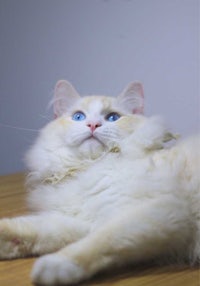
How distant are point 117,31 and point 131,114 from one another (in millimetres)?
568

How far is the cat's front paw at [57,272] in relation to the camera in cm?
69

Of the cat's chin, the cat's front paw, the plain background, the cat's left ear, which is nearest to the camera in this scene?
the cat's front paw

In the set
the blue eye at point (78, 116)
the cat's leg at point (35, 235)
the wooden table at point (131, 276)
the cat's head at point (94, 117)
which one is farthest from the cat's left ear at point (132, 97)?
the wooden table at point (131, 276)

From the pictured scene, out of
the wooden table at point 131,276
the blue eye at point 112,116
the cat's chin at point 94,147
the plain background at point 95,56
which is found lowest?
the wooden table at point 131,276

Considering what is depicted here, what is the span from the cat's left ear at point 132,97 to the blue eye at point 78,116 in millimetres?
127

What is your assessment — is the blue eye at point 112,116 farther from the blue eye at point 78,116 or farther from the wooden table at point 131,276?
the wooden table at point 131,276

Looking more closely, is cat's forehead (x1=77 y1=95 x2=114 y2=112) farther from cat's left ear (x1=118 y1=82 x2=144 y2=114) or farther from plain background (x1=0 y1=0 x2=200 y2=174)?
plain background (x1=0 y1=0 x2=200 y2=174)

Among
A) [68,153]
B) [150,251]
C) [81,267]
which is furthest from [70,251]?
[68,153]

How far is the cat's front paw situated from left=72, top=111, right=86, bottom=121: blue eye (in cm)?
53

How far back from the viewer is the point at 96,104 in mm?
1168

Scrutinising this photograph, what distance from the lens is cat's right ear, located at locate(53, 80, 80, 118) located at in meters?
1.26

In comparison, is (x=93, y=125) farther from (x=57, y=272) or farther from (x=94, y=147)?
(x=57, y=272)

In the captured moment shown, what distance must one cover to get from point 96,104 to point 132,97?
0.42 ft

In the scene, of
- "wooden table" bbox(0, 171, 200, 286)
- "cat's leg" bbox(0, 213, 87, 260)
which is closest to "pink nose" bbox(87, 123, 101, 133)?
"cat's leg" bbox(0, 213, 87, 260)
